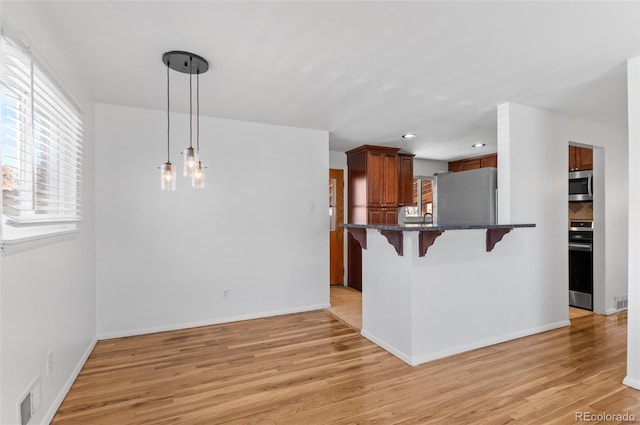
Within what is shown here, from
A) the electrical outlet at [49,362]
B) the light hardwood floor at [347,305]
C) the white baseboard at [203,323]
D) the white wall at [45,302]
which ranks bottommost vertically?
the light hardwood floor at [347,305]

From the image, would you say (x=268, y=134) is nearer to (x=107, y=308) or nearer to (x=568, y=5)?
(x=107, y=308)

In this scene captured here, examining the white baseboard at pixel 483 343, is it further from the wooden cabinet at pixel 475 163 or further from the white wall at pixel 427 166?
the white wall at pixel 427 166

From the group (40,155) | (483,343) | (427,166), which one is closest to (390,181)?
(427,166)

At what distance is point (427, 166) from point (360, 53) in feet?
14.9

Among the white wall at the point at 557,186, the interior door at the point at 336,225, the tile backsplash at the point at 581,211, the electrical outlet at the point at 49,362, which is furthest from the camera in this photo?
the interior door at the point at 336,225

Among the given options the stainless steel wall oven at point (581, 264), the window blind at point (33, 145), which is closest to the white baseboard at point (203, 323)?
the window blind at point (33, 145)

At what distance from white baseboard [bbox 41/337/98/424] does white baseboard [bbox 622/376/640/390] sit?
3773 mm

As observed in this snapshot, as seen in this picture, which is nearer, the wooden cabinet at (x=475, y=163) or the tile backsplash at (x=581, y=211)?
the tile backsplash at (x=581, y=211)

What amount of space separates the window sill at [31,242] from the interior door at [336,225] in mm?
4011

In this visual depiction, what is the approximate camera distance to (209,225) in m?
3.64

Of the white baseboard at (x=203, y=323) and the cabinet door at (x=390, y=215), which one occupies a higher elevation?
the cabinet door at (x=390, y=215)

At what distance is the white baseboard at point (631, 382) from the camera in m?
2.30

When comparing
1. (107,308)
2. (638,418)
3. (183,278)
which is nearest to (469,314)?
(638,418)

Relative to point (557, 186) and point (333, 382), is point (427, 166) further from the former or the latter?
point (333, 382)
